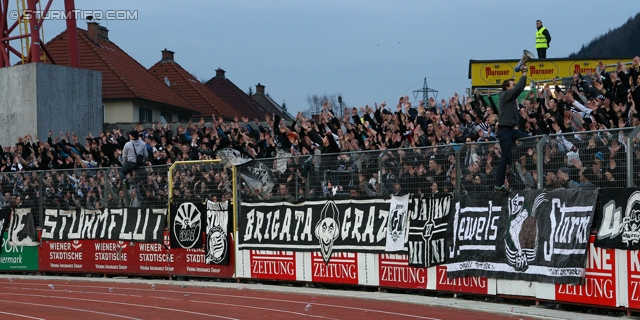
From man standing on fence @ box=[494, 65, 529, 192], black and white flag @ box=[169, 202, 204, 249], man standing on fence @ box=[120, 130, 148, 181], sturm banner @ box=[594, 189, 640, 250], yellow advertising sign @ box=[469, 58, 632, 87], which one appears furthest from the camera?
yellow advertising sign @ box=[469, 58, 632, 87]

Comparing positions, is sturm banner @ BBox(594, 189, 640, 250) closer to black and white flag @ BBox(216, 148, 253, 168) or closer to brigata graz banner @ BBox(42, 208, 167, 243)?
black and white flag @ BBox(216, 148, 253, 168)

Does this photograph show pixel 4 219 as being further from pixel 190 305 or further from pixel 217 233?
pixel 190 305

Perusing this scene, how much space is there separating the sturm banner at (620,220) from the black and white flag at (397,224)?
13.5 feet

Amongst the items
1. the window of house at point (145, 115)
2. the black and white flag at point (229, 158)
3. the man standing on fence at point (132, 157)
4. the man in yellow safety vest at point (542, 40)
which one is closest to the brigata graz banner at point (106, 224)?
the man standing on fence at point (132, 157)

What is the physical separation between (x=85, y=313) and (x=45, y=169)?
11614 millimetres

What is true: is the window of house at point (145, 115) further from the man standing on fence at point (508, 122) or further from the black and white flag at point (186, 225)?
the man standing on fence at point (508, 122)

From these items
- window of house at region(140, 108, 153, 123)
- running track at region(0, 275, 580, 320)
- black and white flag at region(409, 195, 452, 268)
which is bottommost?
running track at region(0, 275, 580, 320)

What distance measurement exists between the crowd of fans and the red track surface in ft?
7.15

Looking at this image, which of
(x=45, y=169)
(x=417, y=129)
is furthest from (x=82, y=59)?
(x=417, y=129)

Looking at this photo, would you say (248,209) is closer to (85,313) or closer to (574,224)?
(85,313)

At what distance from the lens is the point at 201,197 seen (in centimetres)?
1991

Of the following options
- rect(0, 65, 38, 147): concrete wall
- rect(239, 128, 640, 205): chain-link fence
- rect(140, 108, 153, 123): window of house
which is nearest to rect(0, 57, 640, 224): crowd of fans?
rect(239, 128, 640, 205): chain-link fence

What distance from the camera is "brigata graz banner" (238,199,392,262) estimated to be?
16.6 m

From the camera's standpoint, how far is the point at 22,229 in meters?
23.2
